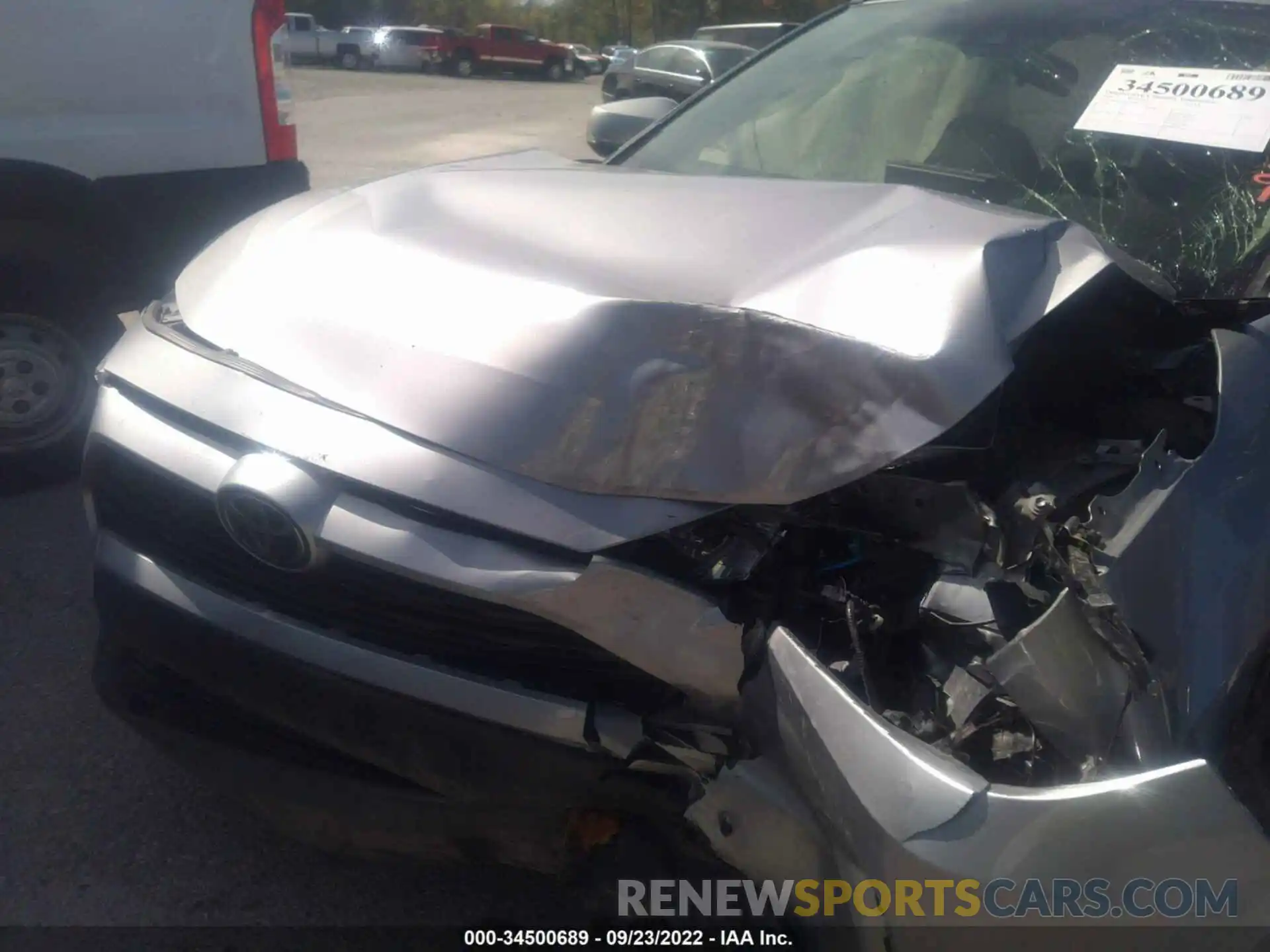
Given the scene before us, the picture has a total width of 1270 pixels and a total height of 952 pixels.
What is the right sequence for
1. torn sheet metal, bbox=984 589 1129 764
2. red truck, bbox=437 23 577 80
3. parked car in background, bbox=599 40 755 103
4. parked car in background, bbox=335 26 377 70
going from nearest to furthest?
torn sheet metal, bbox=984 589 1129 764
parked car in background, bbox=599 40 755 103
parked car in background, bbox=335 26 377 70
red truck, bbox=437 23 577 80

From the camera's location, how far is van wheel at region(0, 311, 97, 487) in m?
3.61

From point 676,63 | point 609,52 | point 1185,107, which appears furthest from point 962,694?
point 609,52

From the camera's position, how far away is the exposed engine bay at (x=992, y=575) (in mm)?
1479

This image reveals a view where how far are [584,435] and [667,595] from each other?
11.3 inches

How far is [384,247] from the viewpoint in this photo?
2.11 metres

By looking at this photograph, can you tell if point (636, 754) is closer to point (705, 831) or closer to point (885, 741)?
point (705, 831)

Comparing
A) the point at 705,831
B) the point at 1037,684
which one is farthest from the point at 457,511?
the point at 1037,684

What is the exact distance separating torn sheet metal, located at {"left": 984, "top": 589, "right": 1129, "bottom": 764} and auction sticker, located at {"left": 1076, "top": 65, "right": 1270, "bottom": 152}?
1437mm

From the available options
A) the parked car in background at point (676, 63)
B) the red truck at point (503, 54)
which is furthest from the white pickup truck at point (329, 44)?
the parked car in background at point (676, 63)

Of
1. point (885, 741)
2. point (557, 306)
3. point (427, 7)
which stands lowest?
point (427, 7)

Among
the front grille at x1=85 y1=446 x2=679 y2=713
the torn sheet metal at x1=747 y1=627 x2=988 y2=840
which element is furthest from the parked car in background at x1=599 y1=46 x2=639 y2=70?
the torn sheet metal at x1=747 y1=627 x2=988 y2=840

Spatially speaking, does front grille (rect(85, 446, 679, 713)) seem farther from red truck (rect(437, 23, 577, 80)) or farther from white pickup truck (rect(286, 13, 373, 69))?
red truck (rect(437, 23, 577, 80))

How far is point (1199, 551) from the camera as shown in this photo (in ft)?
5.03

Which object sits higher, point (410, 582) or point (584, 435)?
point (584, 435)
